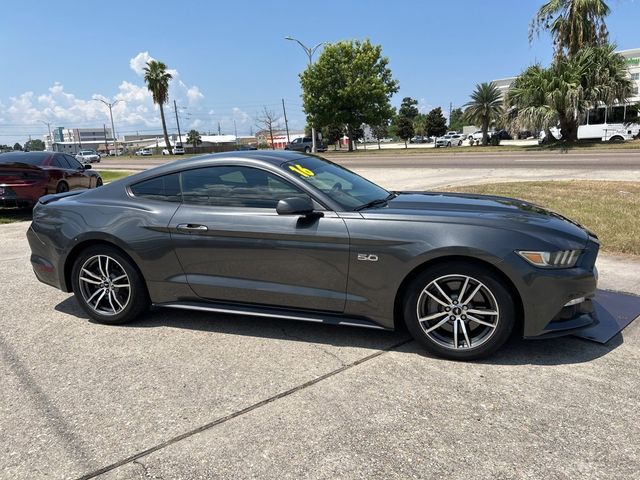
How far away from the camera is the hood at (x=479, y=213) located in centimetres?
345

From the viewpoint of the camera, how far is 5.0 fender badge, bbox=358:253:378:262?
3.53 meters

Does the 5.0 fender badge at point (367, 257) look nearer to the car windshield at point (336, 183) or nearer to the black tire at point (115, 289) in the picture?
the car windshield at point (336, 183)

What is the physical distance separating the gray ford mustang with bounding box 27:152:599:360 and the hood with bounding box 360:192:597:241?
2 cm

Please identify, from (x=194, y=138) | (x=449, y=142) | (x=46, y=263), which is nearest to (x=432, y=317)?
(x=46, y=263)

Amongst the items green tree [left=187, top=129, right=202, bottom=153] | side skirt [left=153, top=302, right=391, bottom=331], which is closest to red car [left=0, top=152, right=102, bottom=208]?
side skirt [left=153, top=302, right=391, bottom=331]

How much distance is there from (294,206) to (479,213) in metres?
1.34

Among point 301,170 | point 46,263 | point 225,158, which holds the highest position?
point 225,158

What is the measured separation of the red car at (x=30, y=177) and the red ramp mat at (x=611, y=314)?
1071 centimetres

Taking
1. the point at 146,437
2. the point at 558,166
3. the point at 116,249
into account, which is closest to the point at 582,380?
the point at 146,437

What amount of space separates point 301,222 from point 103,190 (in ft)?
6.71

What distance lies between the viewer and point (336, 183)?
418cm

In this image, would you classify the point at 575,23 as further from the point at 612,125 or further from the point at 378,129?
the point at 378,129

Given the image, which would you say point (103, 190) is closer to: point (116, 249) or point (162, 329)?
point (116, 249)

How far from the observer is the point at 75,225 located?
4398mm
